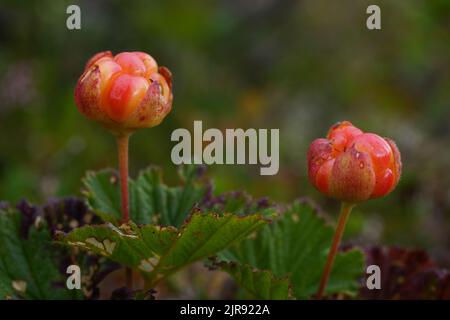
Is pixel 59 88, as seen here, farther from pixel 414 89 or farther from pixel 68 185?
pixel 414 89

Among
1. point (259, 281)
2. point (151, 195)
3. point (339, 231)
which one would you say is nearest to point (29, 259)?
point (151, 195)

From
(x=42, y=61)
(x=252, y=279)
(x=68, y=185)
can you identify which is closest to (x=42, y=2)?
(x=42, y=61)

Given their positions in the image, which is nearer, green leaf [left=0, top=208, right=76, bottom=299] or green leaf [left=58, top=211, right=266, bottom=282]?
green leaf [left=58, top=211, right=266, bottom=282]

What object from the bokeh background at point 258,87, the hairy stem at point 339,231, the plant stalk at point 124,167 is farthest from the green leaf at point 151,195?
the bokeh background at point 258,87

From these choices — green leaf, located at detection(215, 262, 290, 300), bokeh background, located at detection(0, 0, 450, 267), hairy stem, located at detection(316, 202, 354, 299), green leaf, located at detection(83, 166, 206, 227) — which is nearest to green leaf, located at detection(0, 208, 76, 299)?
green leaf, located at detection(83, 166, 206, 227)

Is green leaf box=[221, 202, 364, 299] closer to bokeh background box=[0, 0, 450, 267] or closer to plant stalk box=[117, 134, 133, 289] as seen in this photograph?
plant stalk box=[117, 134, 133, 289]

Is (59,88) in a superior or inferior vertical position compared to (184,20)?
inferior

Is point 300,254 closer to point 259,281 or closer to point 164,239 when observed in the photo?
point 259,281
